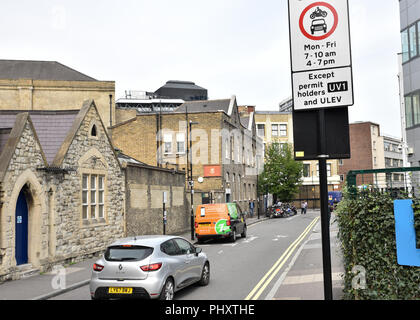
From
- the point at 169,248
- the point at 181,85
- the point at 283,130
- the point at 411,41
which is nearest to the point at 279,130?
the point at 283,130

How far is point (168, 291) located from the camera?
1001 centimetres

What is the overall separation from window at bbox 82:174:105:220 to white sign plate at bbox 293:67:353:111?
14814 mm

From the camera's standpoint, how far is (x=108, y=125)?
1876 inches

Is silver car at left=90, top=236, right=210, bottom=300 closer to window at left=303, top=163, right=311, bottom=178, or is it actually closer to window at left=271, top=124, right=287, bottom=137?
window at left=303, top=163, right=311, bottom=178

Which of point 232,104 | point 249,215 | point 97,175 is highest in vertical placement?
point 232,104

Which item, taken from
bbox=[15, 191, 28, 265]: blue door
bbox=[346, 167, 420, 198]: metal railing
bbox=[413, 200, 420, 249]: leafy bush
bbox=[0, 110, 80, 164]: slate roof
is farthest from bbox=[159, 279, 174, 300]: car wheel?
bbox=[0, 110, 80, 164]: slate roof

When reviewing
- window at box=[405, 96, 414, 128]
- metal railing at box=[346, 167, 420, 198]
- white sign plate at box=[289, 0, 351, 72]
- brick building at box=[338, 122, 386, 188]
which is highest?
brick building at box=[338, 122, 386, 188]

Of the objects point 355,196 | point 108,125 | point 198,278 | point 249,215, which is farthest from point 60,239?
point 249,215

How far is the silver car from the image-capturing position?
953 cm

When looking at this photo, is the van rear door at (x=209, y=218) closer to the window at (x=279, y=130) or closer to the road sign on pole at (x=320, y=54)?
the road sign on pole at (x=320, y=54)

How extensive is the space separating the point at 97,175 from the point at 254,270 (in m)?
8.08

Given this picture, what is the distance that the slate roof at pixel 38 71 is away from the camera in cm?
5062

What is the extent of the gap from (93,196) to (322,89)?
51.7ft

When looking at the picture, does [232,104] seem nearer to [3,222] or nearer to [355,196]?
[3,222]
